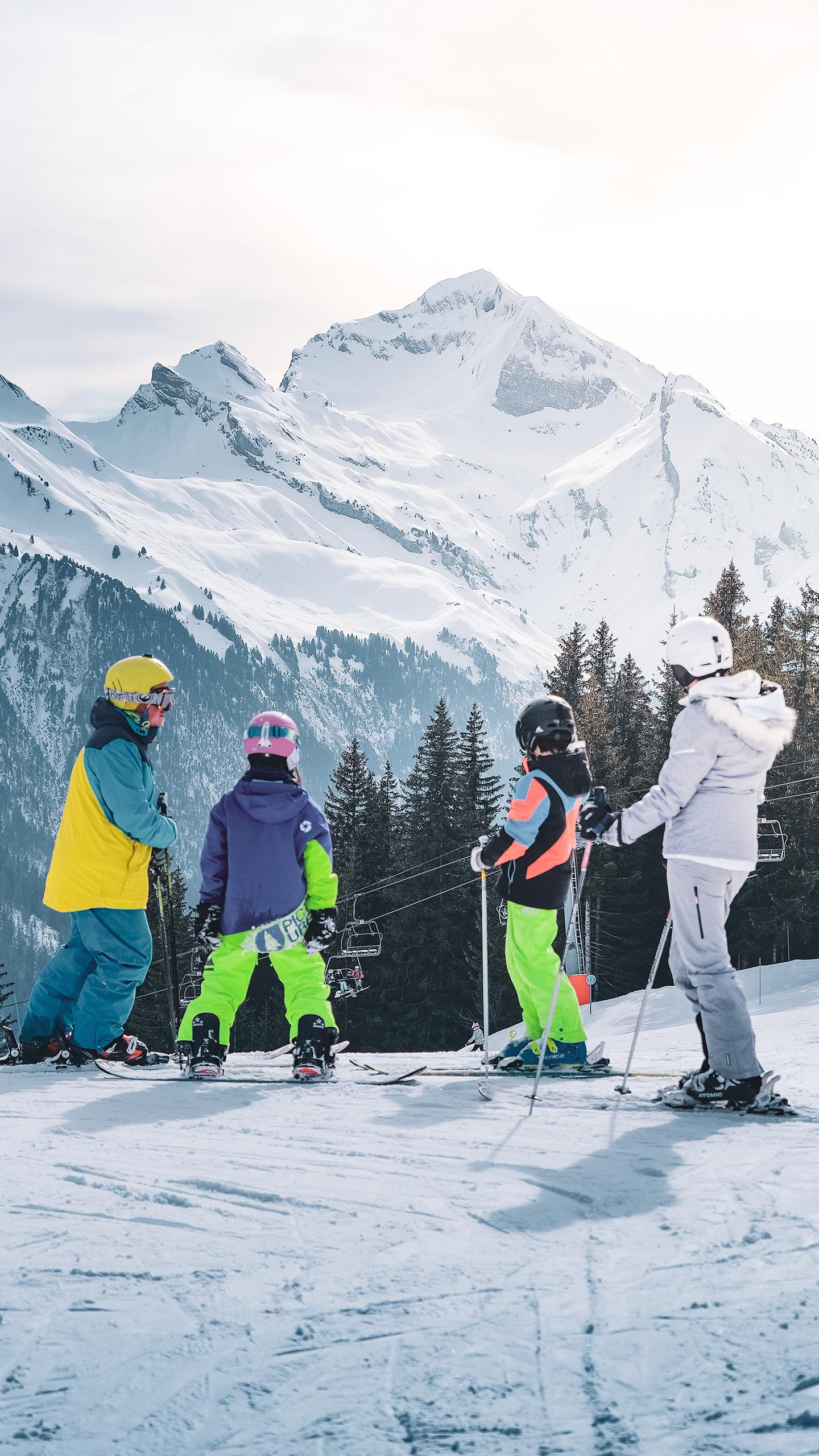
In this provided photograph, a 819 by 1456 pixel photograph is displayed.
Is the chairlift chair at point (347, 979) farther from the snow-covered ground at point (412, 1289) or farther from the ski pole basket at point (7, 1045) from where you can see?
the snow-covered ground at point (412, 1289)

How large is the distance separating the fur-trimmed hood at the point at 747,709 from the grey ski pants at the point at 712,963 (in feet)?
1.86

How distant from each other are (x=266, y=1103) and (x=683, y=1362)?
3.00 m

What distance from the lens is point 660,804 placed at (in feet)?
16.4

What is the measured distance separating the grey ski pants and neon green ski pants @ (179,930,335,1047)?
6.17 ft

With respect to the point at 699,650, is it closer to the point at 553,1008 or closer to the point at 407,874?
the point at 553,1008

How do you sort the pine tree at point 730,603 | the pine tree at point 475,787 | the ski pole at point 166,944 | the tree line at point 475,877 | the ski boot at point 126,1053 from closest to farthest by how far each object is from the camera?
1. the ski boot at point 126,1053
2. the ski pole at point 166,944
3. the tree line at point 475,877
4. the pine tree at point 475,787
5. the pine tree at point 730,603

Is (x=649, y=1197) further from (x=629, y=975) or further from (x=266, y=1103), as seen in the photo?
(x=629, y=975)

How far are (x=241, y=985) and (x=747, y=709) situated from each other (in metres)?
2.88

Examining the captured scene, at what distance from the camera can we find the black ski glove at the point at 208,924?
6.01 m

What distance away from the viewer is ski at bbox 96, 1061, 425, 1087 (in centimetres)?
568

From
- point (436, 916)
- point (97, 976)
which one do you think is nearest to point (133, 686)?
point (97, 976)

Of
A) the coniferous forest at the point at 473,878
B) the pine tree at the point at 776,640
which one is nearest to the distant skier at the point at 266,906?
the coniferous forest at the point at 473,878

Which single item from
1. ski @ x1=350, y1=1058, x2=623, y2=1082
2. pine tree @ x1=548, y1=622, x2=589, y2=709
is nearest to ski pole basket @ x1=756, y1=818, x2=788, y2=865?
ski @ x1=350, y1=1058, x2=623, y2=1082

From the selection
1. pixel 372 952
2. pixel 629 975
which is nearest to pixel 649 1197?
pixel 372 952
